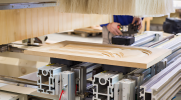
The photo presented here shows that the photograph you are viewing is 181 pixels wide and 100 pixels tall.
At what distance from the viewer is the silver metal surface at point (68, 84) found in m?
1.67

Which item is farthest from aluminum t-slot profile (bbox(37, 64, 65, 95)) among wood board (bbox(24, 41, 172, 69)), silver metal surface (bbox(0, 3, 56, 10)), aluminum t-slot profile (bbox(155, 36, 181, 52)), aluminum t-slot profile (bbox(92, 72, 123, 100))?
aluminum t-slot profile (bbox(155, 36, 181, 52))

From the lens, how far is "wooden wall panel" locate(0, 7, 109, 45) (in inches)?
99.8

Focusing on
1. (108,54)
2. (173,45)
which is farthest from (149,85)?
(173,45)

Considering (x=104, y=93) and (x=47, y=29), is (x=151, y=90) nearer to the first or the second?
(x=104, y=93)

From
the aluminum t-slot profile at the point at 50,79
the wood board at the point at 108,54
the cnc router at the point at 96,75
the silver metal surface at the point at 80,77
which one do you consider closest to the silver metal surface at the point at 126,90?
the cnc router at the point at 96,75

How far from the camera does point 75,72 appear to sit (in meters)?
1.76

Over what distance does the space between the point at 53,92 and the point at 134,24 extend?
1.94 m

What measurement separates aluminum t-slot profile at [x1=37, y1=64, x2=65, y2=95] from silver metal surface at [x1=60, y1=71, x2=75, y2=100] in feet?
0.14

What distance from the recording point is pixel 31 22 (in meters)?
2.87

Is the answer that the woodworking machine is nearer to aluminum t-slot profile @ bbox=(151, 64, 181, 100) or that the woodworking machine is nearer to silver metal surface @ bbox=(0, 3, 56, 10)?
aluminum t-slot profile @ bbox=(151, 64, 181, 100)

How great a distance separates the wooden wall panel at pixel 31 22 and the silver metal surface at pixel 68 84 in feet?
2.91

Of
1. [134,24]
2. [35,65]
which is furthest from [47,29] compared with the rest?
[134,24]

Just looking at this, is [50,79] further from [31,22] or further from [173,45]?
[173,45]

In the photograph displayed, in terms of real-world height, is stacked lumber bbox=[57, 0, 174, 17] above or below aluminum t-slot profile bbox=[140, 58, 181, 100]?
above
